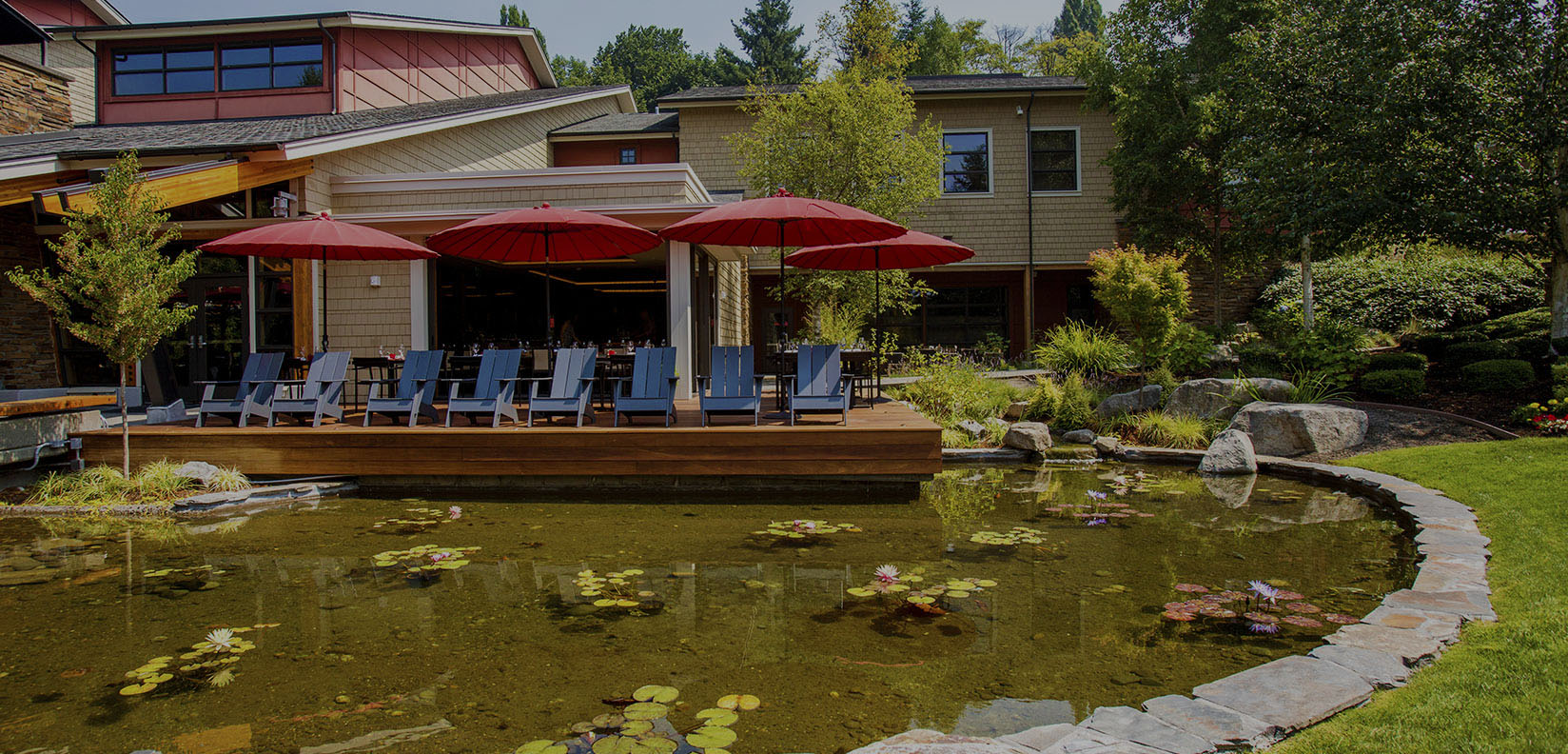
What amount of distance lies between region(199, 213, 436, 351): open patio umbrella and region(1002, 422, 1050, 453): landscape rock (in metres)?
6.71

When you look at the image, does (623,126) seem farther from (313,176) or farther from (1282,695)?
(1282,695)

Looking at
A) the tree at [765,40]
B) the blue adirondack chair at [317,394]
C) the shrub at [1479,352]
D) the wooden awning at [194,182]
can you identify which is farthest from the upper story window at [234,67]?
the tree at [765,40]

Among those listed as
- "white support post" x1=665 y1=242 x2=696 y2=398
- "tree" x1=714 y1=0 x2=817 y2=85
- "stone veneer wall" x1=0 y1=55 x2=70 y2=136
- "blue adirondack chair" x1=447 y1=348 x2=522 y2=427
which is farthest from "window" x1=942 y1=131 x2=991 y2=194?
"tree" x1=714 y1=0 x2=817 y2=85

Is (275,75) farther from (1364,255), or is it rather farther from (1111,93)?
(1364,255)

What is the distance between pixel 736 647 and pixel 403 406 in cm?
556

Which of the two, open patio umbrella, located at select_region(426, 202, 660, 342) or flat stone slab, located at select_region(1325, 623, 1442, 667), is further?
open patio umbrella, located at select_region(426, 202, 660, 342)

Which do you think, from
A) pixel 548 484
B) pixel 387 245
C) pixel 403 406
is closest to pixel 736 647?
pixel 548 484

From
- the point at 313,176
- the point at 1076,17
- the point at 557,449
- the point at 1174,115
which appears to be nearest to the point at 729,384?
the point at 557,449

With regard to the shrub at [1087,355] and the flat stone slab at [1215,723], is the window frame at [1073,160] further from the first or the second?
the flat stone slab at [1215,723]

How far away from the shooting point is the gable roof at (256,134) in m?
9.76

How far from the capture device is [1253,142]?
40.6ft

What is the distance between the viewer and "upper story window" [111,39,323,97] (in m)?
14.4

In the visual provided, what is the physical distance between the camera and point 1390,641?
322 centimetres

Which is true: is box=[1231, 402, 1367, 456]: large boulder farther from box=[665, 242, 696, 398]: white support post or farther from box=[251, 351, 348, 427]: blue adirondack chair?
box=[251, 351, 348, 427]: blue adirondack chair
